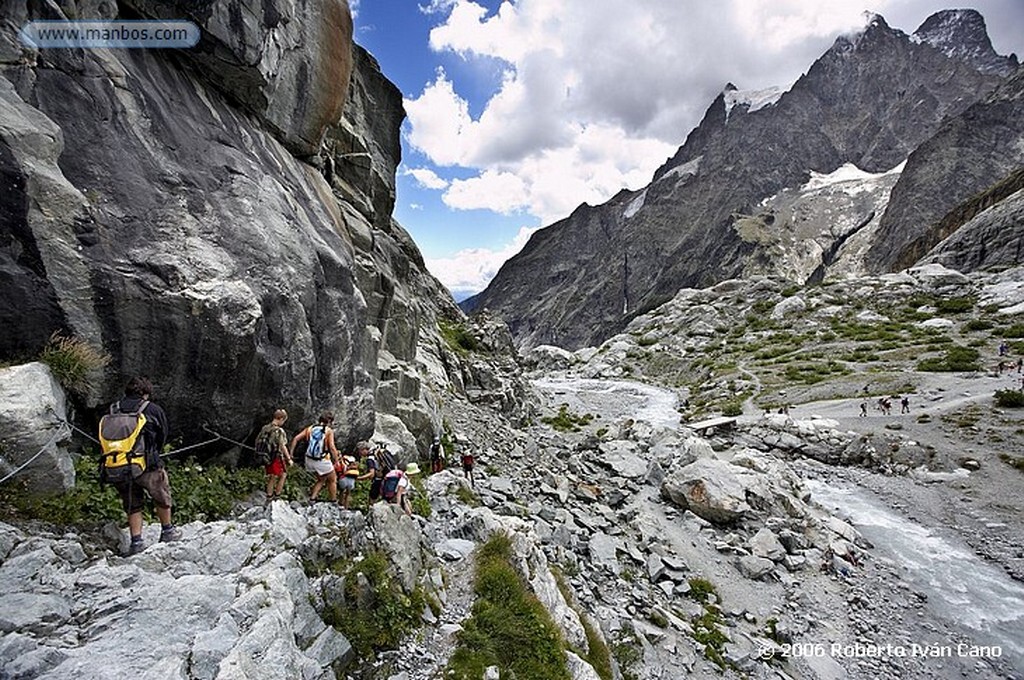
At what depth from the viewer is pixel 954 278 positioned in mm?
80750

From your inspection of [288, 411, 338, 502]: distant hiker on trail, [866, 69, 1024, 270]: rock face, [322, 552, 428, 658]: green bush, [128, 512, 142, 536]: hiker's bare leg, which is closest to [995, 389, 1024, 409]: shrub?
[322, 552, 428, 658]: green bush

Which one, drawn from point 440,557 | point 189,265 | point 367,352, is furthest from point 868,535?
point 189,265

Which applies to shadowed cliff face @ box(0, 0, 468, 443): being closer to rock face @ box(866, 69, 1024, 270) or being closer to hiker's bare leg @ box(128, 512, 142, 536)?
hiker's bare leg @ box(128, 512, 142, 536)

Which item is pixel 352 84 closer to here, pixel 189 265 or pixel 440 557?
pixel 189 265

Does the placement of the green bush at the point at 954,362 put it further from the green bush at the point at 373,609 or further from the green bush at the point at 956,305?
the green bush at the point at 373,609

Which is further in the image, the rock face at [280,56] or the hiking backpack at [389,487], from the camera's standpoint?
the rock face at [280,56]

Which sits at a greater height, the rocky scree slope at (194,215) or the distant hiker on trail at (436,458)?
the rocky scree slope at (194,215)

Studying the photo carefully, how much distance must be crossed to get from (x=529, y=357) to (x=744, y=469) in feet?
334

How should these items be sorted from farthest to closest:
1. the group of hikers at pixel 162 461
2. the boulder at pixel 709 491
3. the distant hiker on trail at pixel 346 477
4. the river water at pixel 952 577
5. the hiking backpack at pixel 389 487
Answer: the boulder at pixel 709 491 → the river water at pixel 952 577 → the hiking backpack at pixel 389 487 → the distant hiker on trail at pixel 346 477 → the group of hikers at pixel 162 461

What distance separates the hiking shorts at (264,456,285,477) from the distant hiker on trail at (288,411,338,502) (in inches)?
23.1

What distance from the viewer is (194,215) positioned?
367 inches

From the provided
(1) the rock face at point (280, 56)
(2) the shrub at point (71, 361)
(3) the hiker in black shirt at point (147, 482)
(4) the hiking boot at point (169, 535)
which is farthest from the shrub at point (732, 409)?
(2) the shrub at point (71, 361)

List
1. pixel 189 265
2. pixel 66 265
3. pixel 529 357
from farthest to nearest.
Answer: pixel 529 357 → pixel 189 265 → pixel 66 265

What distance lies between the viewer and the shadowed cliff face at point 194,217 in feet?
23.9
